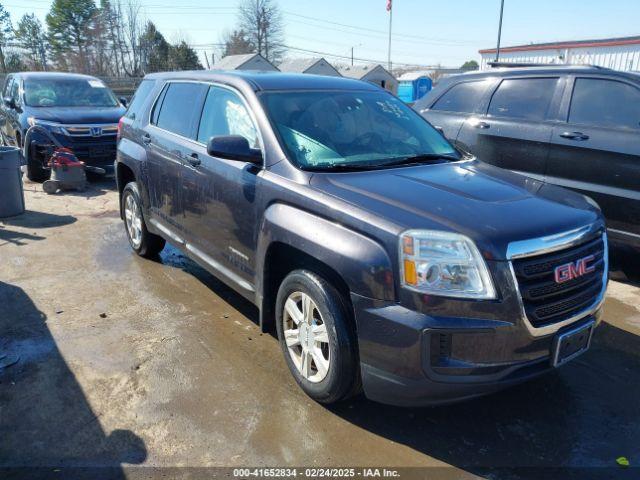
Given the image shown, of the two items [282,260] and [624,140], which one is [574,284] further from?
[624,140]

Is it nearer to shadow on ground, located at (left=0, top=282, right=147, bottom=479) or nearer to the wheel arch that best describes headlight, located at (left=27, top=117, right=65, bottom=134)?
the wheel arch

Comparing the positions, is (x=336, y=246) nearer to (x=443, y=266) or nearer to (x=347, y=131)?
(x=443, y=266)

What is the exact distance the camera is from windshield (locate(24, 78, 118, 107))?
9.96 metres

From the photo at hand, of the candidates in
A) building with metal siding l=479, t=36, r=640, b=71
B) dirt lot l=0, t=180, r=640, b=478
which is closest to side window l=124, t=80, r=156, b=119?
dirt lot l=0, t=180, r=640, b=478

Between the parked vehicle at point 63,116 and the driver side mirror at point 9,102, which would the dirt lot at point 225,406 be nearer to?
the parked vehicle at point 63,116

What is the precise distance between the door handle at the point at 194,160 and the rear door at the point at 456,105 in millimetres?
3064

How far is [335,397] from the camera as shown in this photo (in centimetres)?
296

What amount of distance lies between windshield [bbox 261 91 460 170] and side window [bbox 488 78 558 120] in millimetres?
2055

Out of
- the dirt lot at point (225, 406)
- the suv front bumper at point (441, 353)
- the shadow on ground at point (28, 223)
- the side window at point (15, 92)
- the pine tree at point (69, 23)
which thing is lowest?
the dirt lot at point (225, 406)

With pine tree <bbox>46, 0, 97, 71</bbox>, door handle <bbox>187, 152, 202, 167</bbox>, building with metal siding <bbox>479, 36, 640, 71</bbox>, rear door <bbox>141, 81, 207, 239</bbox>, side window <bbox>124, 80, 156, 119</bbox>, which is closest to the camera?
door handle <bbox>187, 152, 202, 167</bbox>

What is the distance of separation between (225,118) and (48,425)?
2.33m

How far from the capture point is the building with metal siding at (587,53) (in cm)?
2953

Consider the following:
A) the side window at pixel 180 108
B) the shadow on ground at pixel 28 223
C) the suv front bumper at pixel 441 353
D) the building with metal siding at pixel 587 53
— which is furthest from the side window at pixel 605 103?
the building with metal siding at pixel 587 53

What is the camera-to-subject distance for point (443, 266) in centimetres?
249
